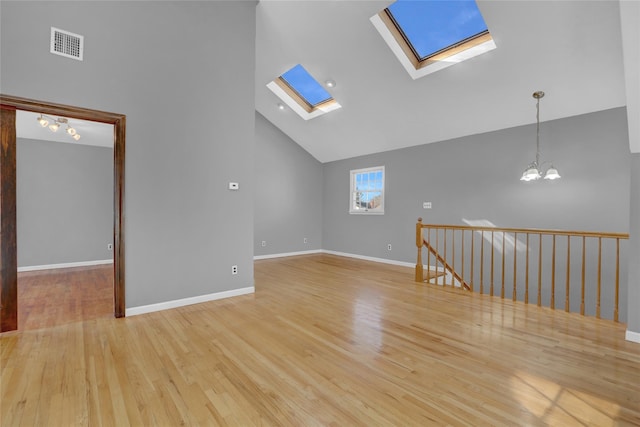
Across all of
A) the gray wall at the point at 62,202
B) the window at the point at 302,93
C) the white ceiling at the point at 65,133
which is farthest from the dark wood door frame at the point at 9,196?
the window at the point at 302,93

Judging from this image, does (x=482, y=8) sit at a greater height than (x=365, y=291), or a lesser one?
greater

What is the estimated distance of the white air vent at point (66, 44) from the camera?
266 centimetres

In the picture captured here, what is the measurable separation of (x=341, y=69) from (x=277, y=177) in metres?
3.12

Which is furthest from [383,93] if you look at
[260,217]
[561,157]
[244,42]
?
[260,217]

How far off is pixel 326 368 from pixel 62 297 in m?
3.76

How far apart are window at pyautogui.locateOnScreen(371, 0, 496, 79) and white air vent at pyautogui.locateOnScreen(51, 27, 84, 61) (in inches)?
132

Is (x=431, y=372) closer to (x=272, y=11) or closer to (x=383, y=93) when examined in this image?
(x=383, y=93)

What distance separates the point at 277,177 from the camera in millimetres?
7121

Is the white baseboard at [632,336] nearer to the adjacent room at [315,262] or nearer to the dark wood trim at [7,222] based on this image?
the adjacent room at [315,262]

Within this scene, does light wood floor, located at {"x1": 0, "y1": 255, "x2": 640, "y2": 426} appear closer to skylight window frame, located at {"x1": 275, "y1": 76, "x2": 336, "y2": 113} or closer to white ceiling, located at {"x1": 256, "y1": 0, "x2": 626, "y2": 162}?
white ceiling, located at {"x1": 256, "y1": 0, "x2": 626, "y2": 162}

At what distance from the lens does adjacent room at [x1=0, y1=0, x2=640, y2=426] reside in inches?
72.7

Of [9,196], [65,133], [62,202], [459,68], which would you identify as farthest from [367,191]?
[62,202]

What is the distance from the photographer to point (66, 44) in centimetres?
271

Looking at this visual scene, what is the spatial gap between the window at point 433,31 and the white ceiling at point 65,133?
187 inches
